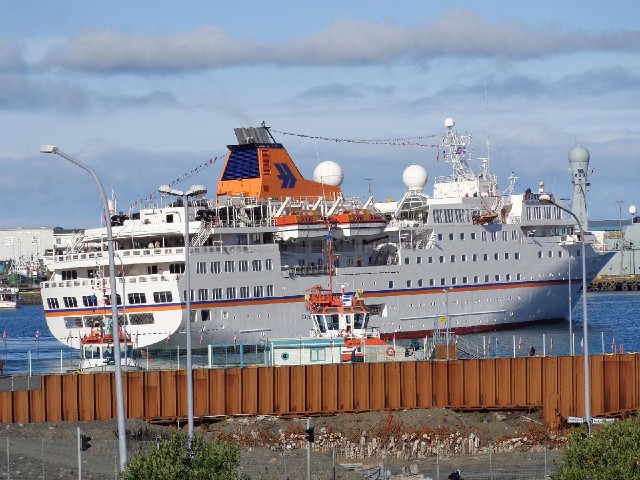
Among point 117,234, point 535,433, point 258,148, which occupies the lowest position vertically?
point 535,433

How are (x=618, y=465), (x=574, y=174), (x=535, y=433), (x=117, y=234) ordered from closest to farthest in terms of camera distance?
(x=618, y=465) < (x=535, y=433) < (x=117, y=234) < (x=574, y=174)

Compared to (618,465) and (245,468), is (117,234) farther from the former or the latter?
(618,465)

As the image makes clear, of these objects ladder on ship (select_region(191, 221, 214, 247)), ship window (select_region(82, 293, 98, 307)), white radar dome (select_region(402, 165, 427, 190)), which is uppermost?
white radar dome (select_region(402, 165, 427, 190))

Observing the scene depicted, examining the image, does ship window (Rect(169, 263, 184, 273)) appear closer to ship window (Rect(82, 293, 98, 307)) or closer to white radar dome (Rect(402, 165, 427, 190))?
ship window (Rect(82, 293, 98, 307))

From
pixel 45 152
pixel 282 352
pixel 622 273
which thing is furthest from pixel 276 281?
pixel 622 273

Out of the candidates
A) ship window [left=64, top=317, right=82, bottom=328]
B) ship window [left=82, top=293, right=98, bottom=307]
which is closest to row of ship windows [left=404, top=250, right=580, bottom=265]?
ship window [left=82, top=293, right=98, bottom=307]

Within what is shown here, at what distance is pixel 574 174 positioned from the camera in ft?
492

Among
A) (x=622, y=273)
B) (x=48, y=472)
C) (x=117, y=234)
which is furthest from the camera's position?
(x=622, y=273)

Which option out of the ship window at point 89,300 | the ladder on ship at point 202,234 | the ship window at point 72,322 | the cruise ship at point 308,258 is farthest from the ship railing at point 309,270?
the ship window at point 72,322

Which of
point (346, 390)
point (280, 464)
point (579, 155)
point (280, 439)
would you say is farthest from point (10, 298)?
point (280, 464)

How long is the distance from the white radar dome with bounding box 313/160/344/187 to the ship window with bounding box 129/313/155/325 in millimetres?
17856

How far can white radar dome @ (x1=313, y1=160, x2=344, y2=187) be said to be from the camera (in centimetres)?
8219

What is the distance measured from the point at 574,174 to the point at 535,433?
360 ft

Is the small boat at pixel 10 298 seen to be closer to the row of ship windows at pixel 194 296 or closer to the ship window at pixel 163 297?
the row of ship windows at pixel 194 296
